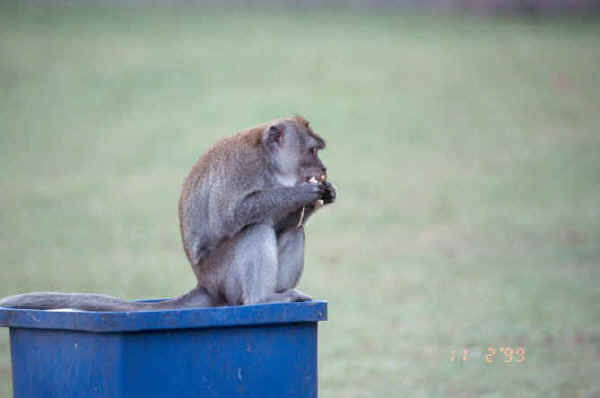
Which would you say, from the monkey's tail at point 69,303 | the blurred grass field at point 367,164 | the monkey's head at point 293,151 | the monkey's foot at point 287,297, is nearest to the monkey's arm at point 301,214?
the monkey's head at point 293,151

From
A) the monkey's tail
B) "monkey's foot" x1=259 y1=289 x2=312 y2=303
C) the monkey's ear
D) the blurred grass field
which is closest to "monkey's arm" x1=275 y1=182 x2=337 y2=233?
the monkey's ear

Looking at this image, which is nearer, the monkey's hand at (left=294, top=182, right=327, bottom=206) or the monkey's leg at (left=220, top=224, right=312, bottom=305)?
the monkey's leg at (left=220, top=224, right=312, bottom=305)

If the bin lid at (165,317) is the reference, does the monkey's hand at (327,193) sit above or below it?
above

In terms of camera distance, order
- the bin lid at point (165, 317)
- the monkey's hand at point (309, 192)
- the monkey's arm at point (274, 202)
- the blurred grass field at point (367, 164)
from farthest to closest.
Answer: the blurred grass field at point (367, 164) < the monkey's hand at point (309, 192) < the monkey's arm at point (274, 202) < the bin lid at point (165, 317)

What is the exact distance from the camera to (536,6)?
60.7 feet

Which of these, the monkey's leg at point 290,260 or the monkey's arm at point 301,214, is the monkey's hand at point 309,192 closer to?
the monkey's arm at point 301,214

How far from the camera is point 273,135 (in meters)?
4.60

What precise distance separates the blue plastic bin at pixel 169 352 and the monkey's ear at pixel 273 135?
1213 mm

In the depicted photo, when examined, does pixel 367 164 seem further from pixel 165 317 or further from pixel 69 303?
pixel 165 317

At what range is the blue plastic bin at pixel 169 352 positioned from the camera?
3291mm

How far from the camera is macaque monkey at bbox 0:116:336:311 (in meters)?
4.34

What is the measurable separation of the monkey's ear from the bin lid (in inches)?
47.6
